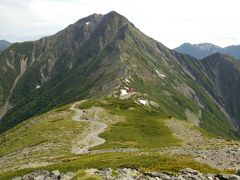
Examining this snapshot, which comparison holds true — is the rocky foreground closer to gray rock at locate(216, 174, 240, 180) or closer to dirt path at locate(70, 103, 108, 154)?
gray rock at locate(216, 174, 240, 180)

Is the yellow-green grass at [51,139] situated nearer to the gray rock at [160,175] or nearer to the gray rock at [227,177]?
the gray rock at [160,175]

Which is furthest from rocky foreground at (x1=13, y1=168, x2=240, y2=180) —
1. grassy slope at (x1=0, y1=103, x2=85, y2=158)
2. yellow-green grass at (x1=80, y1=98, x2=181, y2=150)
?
grassy slope at (x1=0, y1=103, x2=85, y2=158)

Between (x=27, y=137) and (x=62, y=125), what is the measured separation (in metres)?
15.1

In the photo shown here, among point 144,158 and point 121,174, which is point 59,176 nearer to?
point 121,174

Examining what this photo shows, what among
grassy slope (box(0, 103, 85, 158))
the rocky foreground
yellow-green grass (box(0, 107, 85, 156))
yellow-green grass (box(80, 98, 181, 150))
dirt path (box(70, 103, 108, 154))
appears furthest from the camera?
yellow-green grass (box(80, 98, 181, 150))

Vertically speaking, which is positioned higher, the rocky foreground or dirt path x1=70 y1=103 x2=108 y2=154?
the rocky foreground

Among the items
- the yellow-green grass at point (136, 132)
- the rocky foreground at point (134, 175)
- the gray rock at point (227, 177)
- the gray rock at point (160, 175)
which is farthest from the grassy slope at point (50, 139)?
the gray rock at point (227, 177)

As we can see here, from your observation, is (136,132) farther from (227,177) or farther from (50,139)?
(227,177)

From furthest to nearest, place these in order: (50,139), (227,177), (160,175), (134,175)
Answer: (50,139)
(134,175)
(160,175)
(227,177)

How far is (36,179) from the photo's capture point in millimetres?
40281

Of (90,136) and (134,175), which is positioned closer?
(134,175)

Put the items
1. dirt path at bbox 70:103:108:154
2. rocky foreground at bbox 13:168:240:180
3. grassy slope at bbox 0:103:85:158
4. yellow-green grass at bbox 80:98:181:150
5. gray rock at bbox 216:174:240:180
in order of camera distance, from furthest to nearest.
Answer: yellow-green grass at bbox 80:98:181:150
dirt path at bbox 70:103:108:154
grassy slope at bbox 0:103:85:158
rocky foreground at bbox 13:168:240:180
gray rock at bbox 216:174:240:180

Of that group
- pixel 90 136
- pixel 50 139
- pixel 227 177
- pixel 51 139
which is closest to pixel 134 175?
pixel 227 177

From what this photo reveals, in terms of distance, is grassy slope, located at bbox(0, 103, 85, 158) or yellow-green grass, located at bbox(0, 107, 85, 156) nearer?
grassy slope, located at bbox(0, 103, 85, 158)
